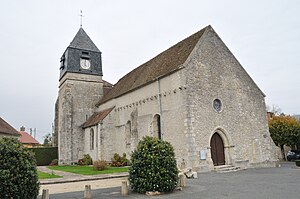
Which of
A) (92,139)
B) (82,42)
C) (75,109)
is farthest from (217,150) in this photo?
(82,42)

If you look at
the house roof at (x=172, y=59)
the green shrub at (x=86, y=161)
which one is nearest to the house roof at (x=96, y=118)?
the green shrub at (x=86, y=161)

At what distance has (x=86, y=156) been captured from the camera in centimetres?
2520

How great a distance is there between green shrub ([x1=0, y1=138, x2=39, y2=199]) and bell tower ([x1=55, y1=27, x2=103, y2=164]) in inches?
815

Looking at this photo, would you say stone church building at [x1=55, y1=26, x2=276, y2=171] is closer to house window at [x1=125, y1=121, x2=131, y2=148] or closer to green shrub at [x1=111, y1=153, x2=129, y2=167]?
house window at [x1=125, y1=121, x2=131, y2=148]

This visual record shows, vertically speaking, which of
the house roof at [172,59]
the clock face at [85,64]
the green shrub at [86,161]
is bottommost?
the green shrub at [86,161]

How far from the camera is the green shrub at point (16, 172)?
21.6 ft

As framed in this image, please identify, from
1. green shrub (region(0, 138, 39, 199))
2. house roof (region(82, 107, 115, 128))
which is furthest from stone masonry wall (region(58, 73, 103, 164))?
green shrub (region(0, 138, 39, 199))

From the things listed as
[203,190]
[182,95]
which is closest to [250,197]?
[203,190]

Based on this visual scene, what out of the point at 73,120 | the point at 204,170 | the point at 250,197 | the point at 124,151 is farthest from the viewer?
the point at 73,120

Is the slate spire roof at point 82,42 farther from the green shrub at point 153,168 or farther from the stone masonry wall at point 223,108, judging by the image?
the green shrub at point 153,168

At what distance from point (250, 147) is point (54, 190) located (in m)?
14.2

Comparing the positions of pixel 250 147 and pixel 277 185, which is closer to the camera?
pixel 277 185

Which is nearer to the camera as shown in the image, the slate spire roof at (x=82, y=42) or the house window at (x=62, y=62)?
the slate spire roof at (x=82, y=42)

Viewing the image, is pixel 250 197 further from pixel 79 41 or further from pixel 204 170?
pixel 79 41
